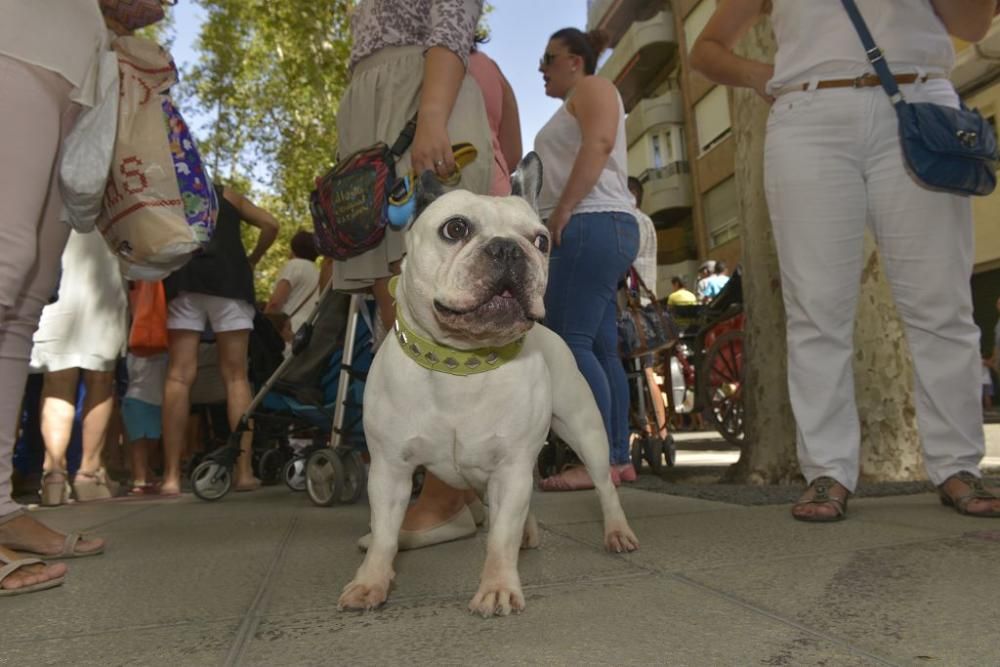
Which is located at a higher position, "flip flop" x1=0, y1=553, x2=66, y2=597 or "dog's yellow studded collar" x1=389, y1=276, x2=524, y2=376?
"dog's yellow studded collar" x1=389, y1=276, x2=524, y2=376

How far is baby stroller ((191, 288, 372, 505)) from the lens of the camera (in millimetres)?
4273

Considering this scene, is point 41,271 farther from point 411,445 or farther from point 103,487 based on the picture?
point 103,487

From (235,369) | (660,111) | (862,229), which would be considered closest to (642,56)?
(660,111)

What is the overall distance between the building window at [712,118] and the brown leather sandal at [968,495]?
21.5m

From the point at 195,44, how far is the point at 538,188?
22.1 meters

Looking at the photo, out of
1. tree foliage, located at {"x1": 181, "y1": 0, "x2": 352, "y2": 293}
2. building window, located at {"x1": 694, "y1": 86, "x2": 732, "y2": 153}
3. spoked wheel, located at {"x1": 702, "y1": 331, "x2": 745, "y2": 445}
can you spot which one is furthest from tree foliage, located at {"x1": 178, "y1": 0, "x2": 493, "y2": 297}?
spoked wheel, located at {"x1": 702, "y1": 331, "x2": 745, "y2": 445}

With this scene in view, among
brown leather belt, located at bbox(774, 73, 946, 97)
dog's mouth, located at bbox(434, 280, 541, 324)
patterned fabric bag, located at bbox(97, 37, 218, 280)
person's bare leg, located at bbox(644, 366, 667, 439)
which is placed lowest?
person's bare leg, located at bbox(644, 366, 667, 439)

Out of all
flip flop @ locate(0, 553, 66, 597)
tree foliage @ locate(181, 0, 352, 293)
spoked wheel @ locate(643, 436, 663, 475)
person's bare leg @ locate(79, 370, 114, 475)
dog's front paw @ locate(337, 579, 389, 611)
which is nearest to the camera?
dog's front paw @ locate(337, 579, 389, 611)

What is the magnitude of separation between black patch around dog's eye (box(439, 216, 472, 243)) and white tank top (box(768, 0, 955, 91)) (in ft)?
5.70

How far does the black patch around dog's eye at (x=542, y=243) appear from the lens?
2.28m

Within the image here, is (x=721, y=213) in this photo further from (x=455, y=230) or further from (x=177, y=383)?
(x=455, y=230)

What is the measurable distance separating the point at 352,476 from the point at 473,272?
2.55 metres

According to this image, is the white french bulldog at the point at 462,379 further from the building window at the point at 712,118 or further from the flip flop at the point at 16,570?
the building window at the point at 712,118

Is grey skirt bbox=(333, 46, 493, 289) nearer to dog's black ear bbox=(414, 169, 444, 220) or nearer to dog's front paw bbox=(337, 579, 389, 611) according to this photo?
dog's black ear bbox=(414, 169, 444, 220)
